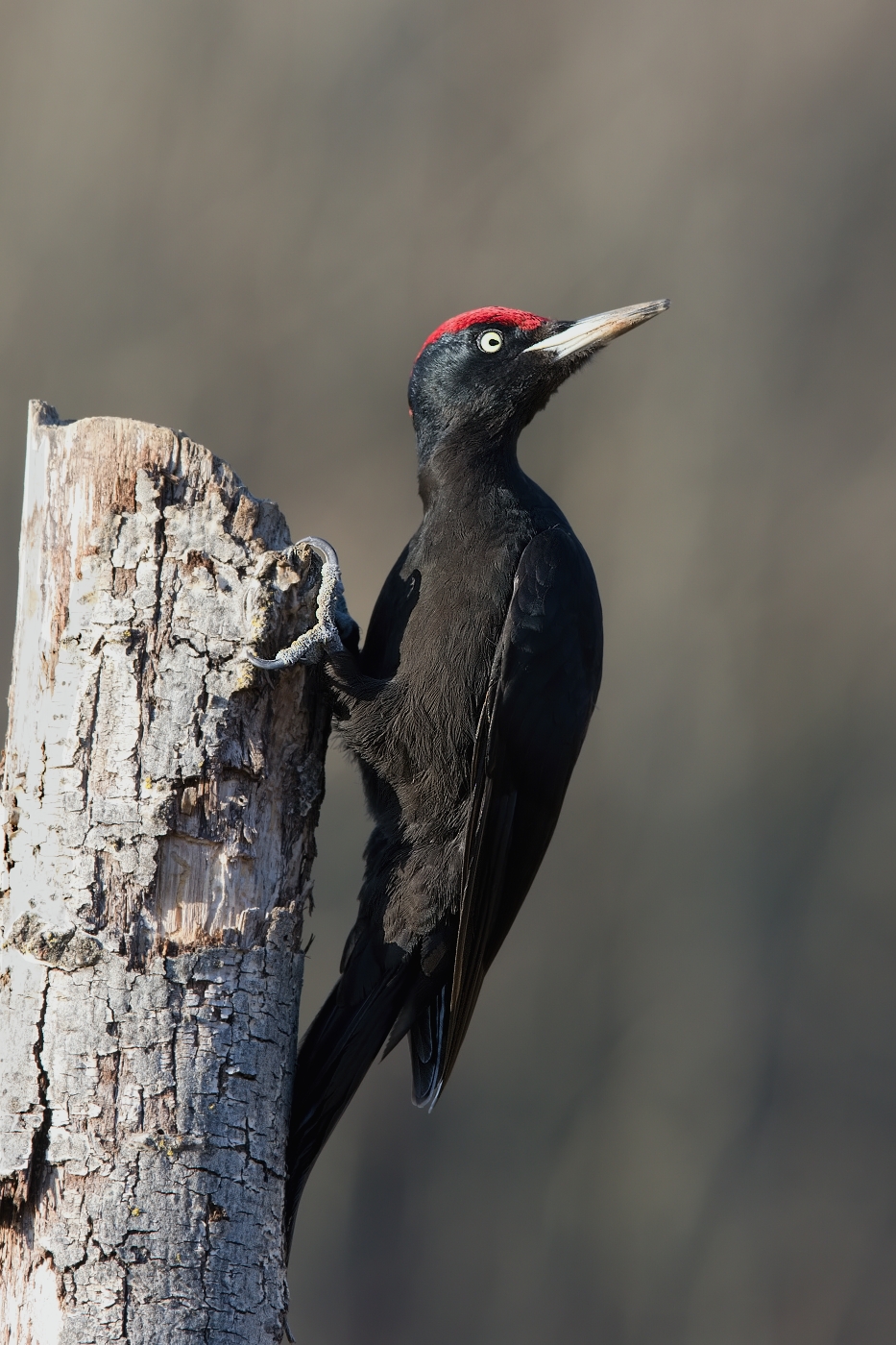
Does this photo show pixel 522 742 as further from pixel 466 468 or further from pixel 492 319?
pixel 492 319

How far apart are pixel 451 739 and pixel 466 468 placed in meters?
0.66

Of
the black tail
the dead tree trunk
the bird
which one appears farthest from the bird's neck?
the black tail

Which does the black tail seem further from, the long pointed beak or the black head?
the long pointed beak

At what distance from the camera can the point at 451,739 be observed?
288 centimetres

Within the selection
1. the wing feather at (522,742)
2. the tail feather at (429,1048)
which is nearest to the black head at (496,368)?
the wing feather at (522,742)

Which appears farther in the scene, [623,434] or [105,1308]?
[623,434]

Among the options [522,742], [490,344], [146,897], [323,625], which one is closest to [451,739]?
[522,742]

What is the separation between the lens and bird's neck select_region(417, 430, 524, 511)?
10.2 ft

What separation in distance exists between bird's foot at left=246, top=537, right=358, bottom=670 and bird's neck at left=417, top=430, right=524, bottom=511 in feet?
1.23

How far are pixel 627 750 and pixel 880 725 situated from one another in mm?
1072

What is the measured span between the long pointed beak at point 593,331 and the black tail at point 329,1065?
4.97 feet

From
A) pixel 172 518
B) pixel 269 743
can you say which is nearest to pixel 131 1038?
pixel 269 743

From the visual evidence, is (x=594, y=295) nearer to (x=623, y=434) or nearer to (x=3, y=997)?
(x=623, y=434)

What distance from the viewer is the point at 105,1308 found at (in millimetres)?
1904
